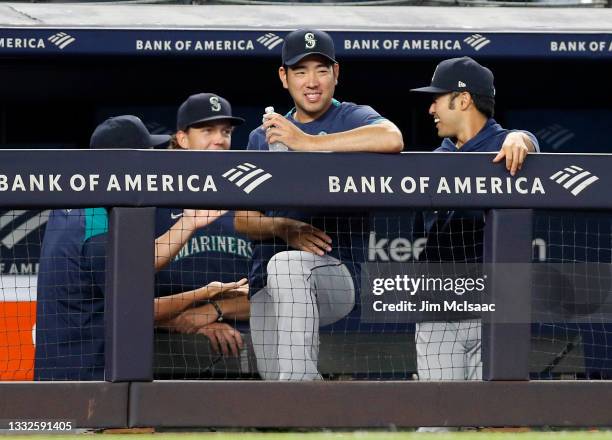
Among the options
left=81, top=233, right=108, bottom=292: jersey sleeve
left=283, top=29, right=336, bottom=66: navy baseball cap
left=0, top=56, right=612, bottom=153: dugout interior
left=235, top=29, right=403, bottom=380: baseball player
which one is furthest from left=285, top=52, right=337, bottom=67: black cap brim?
left=0, top=56, right=612, bottom=153: dugout interior

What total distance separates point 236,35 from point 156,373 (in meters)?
3.77

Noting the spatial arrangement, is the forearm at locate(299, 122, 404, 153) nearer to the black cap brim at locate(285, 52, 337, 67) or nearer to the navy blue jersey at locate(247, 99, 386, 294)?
the navy blue jersey at locate(247, 99, 386, 294)

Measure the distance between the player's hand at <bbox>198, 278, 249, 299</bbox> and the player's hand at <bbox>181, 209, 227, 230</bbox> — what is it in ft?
0.72

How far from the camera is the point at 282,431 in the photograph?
4.59 m

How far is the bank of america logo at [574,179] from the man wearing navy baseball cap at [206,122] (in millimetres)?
1614

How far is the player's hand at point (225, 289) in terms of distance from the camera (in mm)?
4652

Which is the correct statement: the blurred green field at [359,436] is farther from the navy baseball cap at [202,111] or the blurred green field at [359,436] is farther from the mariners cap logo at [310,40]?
the navy baseball cap at [202,111]

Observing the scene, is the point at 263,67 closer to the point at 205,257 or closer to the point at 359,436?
the point at 205,257

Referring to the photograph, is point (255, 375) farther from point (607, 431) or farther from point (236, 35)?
point (236, 35)

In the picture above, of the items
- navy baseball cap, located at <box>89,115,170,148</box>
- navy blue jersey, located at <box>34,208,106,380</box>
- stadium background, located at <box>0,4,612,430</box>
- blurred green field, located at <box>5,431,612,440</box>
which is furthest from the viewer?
stadium background, located at <box>0,4,612,430</box>

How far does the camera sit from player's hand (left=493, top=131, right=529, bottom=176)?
447 cm

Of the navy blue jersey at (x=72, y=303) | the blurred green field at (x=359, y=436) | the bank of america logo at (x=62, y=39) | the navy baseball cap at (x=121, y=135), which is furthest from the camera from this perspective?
the bank of america logo at (x=62, y=39)

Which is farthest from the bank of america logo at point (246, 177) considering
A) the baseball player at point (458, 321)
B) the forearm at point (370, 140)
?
the baseball player at point (458, 321)

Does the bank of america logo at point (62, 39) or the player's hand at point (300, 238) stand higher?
the bank of america logo at point (62, 39)
